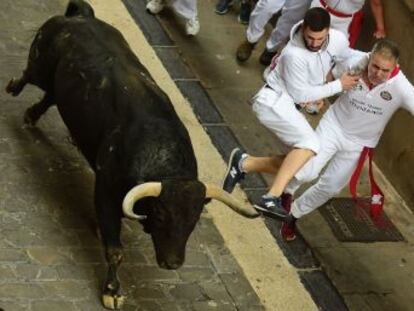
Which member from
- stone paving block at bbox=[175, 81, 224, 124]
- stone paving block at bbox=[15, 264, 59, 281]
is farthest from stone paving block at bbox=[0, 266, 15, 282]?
A: stone paving block at bbox=[175, 81, 224, 124]

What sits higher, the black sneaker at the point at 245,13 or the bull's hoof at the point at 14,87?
the bull's hoof at the point at 14,87

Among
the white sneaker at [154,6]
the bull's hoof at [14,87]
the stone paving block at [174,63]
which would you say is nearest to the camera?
the bull's hoof at [14,87]

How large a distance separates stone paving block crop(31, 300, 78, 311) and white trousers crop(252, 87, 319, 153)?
213 cm

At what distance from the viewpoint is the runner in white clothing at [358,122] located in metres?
7.14

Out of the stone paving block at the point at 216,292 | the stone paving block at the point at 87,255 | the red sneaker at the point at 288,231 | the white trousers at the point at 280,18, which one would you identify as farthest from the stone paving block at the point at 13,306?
the white trousers at the point at 280,18

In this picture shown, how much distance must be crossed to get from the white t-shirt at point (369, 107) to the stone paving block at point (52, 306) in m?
2.60

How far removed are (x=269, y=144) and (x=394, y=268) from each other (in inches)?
76.0

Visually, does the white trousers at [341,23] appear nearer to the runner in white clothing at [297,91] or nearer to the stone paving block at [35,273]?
the runner in white clothing at [297,91]

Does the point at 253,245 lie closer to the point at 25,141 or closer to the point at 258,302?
the point at 258,302

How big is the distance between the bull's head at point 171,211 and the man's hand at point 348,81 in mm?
1590

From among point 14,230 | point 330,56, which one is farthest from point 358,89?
point 14,230

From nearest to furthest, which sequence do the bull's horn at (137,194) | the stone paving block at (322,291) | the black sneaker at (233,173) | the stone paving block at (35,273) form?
the bull's horn at (137,194) → the stone paving block at (35,273) → the stone paving block at (322,291) → the black sneaker at (233,173)

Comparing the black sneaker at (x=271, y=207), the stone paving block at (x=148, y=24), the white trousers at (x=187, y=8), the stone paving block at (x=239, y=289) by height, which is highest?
the black sneaker at (x=271, y=207)

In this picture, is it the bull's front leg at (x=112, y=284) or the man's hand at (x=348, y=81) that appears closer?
the bull's front leg at (x=112, y=284)
